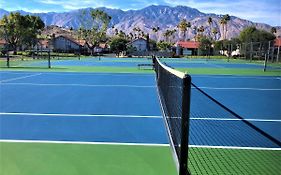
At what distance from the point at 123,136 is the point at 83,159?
1597mm

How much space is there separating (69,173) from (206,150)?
7.81 feet

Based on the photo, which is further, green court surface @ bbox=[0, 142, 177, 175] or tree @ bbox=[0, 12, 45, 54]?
tree @ bbox=[0, 12, 45, 54]

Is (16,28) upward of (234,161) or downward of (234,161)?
upward

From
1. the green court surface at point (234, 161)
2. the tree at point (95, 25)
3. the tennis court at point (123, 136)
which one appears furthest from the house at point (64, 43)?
the green court surface at point (234, 161)

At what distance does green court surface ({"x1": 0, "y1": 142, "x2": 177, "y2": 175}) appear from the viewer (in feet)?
17.0

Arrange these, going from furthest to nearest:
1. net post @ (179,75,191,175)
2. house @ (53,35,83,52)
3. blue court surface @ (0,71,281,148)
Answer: house @ (53,35,83,52) → blue court surface @ (0,71,281,148) → net post @ (179,75,191,175)

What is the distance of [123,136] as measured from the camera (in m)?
7.19

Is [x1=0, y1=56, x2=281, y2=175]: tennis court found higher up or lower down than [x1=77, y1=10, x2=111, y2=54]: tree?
lower down

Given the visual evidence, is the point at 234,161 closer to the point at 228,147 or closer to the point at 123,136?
the point at 228,147

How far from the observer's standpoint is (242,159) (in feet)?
19.2

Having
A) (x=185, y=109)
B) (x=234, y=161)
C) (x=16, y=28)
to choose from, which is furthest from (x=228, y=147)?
(x=16, y=28)

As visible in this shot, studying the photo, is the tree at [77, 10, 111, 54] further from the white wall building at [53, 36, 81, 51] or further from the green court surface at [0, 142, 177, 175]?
the green court surface at [0, 142, 177, 175]

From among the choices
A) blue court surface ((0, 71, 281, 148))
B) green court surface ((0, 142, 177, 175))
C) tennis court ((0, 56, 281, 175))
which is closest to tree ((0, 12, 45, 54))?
blue court surface ((0, 71, 281, 148))

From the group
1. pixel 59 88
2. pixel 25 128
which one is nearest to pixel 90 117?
pixel 25 128
